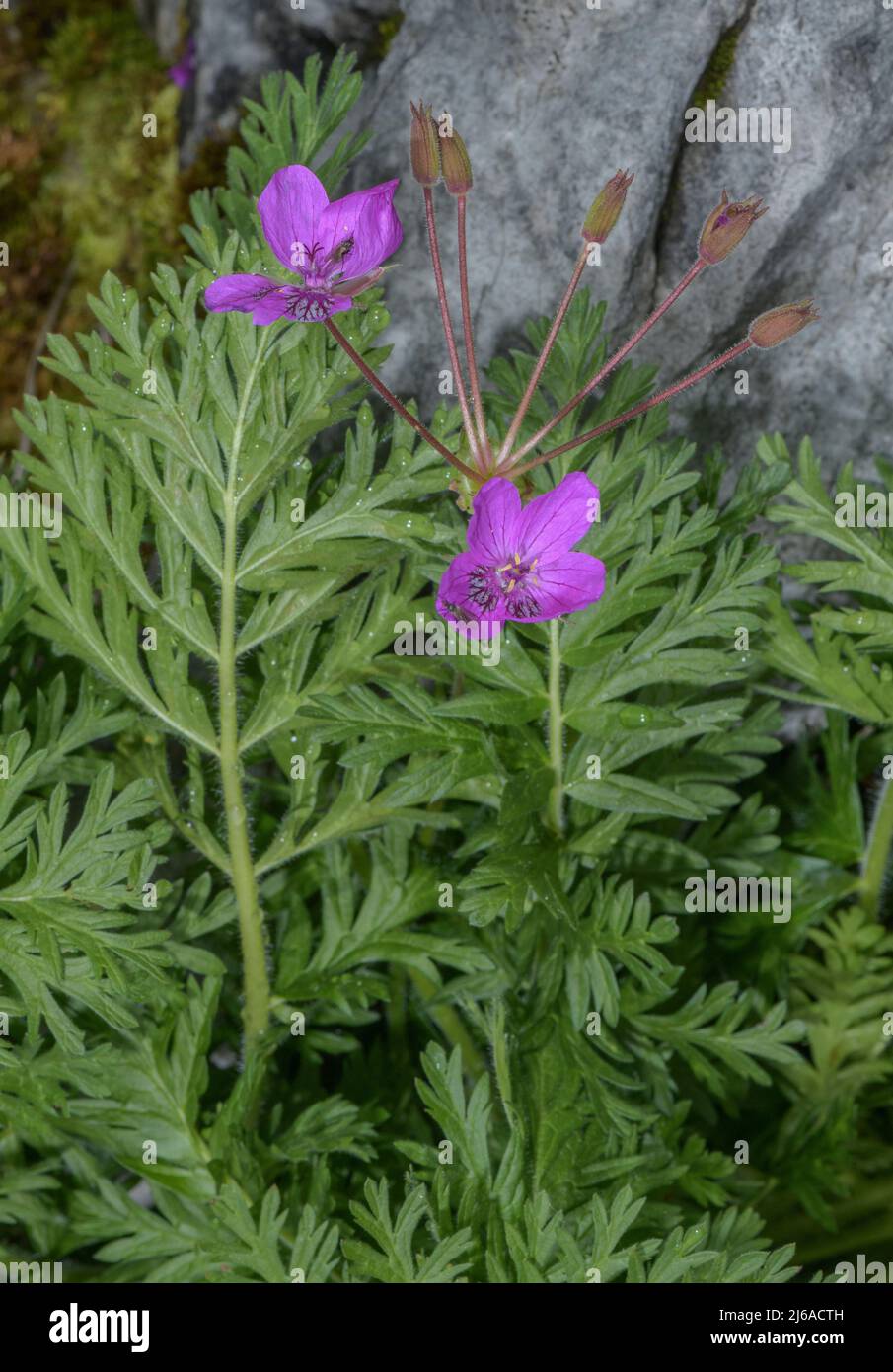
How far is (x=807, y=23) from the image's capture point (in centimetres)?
235

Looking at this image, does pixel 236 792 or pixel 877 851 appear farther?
pixel 877 851

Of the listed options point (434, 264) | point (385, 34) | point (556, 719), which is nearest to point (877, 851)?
point (556, 719)

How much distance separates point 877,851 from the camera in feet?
8.37

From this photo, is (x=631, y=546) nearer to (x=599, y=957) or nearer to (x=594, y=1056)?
(x=599, y=957)

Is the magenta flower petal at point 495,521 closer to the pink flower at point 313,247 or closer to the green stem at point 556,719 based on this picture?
the green stem at point 556,719

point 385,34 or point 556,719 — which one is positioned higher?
point 385,34

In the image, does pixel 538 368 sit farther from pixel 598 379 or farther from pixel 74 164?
pixel 74 164

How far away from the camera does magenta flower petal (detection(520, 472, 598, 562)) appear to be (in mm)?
1874

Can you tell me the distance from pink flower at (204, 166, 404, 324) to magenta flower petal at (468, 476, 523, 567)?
0.34 m

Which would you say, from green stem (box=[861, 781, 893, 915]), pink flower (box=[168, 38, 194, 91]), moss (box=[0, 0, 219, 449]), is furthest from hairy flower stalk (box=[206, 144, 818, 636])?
pink flower (box=[168, 38, 194, 91])

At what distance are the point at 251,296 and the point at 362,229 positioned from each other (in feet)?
0.60

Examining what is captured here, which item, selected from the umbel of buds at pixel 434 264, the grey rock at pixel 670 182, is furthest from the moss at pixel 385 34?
the umbel of buds at pixel 434 264

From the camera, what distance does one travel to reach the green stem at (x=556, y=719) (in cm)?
211

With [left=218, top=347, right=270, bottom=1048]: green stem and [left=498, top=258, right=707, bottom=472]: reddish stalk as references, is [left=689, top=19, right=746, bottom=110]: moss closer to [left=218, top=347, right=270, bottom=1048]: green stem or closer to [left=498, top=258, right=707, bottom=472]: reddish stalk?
[left=498, top=258, right=707, bottom=472]: reddish stalk
